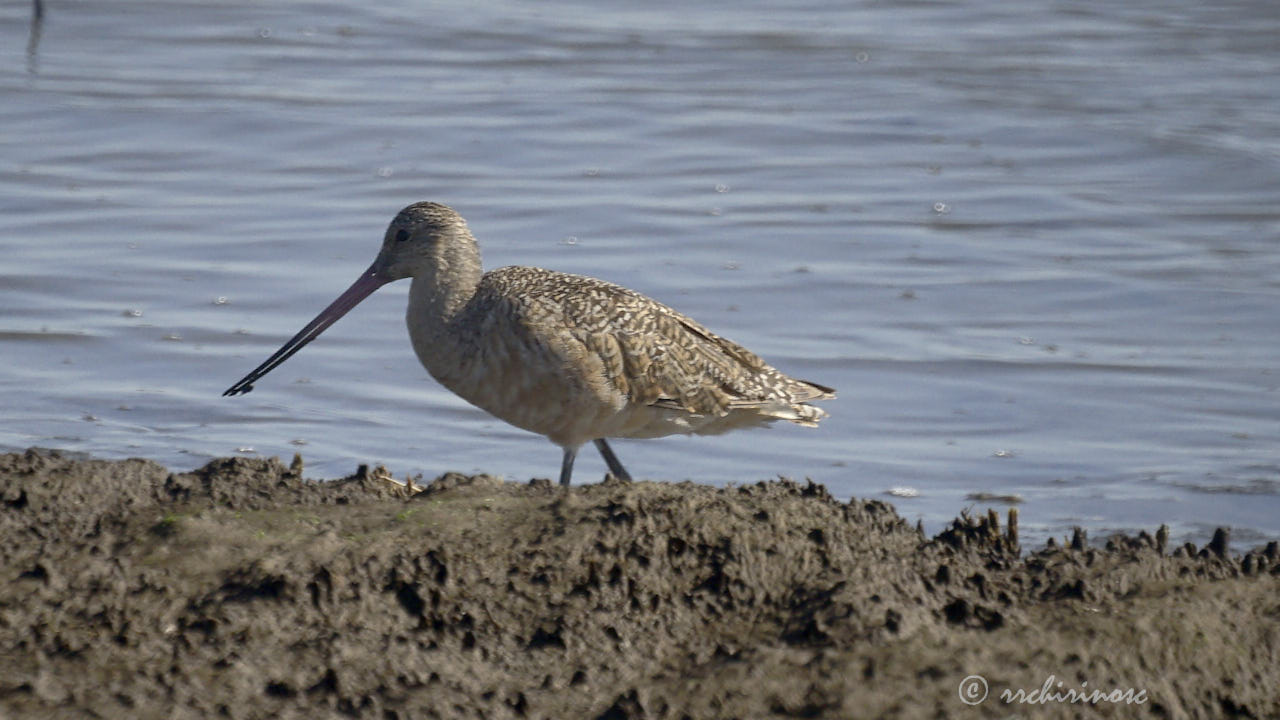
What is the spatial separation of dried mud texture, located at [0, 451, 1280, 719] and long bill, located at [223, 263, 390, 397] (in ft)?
6.85

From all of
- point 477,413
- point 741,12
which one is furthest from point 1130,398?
point 741,12

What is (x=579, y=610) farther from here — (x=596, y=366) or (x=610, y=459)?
(x=610, y=459)

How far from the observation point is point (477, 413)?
8.03 metres

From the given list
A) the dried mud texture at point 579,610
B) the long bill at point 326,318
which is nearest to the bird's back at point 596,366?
the long bill at point 326,318

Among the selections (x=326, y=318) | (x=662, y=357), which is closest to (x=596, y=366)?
(x=662, y=357)

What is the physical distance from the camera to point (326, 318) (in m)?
6.86

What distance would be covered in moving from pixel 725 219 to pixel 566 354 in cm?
521

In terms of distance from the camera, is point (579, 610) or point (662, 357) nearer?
point (579, 610)

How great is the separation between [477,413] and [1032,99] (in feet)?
25.9

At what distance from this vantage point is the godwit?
5.98 m

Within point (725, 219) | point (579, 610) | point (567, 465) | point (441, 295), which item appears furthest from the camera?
point (725, 219)

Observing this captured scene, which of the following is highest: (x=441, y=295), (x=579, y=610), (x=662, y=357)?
(x=441, y=295)

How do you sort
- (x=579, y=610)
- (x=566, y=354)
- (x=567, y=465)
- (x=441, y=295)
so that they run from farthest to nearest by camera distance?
1. (x=441, y=295)
2. (x=567, y=465)
3. (x=566, y=354)
4. (x=579, y=610)

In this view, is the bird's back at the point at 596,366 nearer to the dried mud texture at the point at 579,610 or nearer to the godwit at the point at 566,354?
the godwit at the point at 566,354
